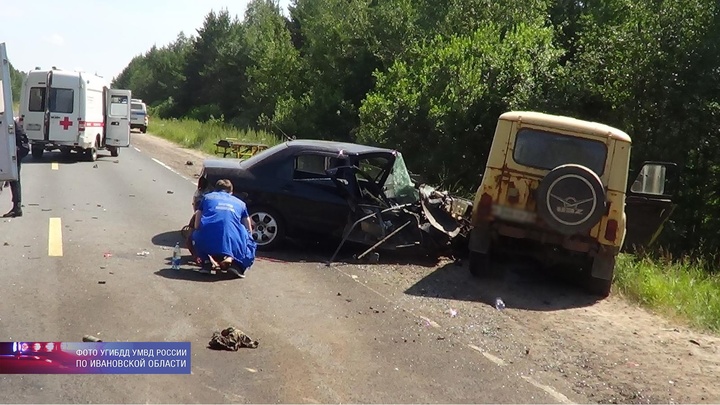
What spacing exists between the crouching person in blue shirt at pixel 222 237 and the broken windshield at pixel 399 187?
263 centimetres

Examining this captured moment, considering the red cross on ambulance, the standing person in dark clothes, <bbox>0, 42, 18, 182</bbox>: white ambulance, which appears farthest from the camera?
the red cross on ambulance

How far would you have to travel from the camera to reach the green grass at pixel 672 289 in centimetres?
984

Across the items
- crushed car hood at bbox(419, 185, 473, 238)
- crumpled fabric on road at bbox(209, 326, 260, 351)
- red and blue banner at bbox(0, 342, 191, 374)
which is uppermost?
crushed car hood at bbox(419, 185, 473, 238)

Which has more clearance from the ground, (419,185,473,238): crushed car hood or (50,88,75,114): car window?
(50,88,75,114): car window

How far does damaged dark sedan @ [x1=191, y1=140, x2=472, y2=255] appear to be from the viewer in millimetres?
11562

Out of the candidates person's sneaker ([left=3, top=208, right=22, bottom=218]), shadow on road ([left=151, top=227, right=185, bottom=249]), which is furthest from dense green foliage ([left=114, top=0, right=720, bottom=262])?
person's sneaker ([left=3, top=208, right=22, bottom=218])

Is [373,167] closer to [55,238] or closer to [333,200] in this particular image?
[333,200]

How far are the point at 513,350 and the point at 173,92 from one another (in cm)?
7940

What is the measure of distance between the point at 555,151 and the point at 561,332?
264 centimetres

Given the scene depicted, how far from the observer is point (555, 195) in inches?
393

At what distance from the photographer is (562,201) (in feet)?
32.8

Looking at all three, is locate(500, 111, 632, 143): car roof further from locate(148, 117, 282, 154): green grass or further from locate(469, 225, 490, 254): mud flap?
locate(148, 117, 282, 154): green grass

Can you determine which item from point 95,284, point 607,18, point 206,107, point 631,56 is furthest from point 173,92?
point 95,284

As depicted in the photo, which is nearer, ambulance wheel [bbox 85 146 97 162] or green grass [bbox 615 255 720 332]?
green grass [bbox 615 255 720 332]
